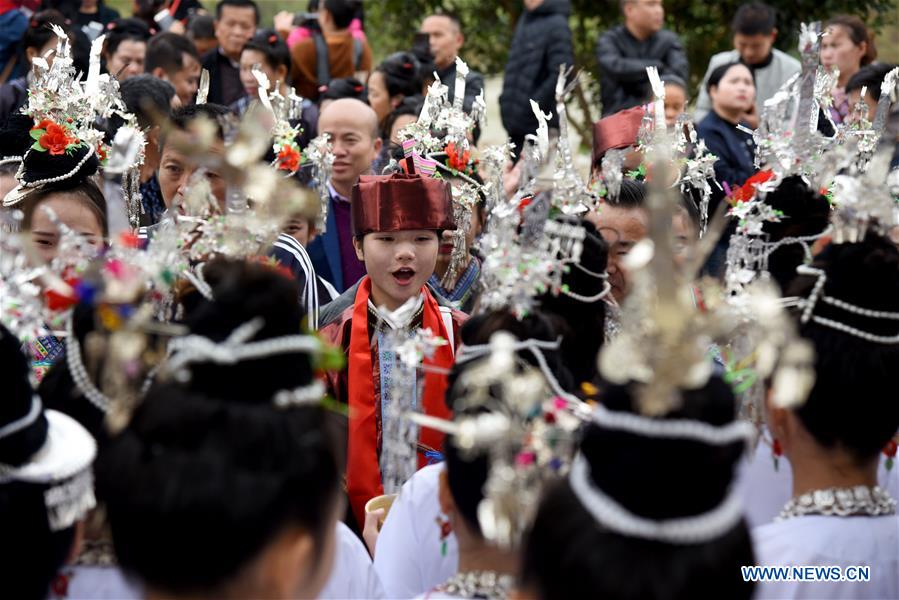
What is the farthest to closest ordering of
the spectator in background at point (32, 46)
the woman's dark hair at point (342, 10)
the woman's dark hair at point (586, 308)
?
the woman's dark hair at point (342, 10) < the spectator in background at point (32, 46) < the woman's dark hair at point (586, 308)

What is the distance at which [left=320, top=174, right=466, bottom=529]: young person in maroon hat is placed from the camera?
394 centimetres

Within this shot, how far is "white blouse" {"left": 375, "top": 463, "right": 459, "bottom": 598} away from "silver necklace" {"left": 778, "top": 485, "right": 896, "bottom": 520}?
2.79ft

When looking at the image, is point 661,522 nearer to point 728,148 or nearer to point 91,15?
point 728,148

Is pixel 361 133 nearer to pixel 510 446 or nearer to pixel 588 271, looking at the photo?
pixel 588 271

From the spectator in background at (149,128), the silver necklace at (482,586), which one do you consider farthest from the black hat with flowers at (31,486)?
the spectator in background at (149,128)

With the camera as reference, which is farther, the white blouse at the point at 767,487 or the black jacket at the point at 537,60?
the black jacket at the point at 537,60

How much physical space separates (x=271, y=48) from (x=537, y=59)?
205 centimetres

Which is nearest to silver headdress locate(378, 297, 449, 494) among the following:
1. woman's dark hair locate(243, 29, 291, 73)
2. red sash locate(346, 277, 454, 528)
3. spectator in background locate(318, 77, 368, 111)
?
red sash locate(346, 277, 454, 528)

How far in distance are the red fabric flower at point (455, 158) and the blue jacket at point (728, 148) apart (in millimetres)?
2279

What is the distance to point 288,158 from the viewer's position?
15.9 feet

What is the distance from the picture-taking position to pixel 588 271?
345cm

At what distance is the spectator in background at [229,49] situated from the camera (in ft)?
27.3

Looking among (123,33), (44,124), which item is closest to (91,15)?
(123,33)

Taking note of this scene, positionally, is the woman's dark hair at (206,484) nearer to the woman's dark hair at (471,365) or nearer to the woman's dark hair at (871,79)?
the woman's dark hair at (471,365)
